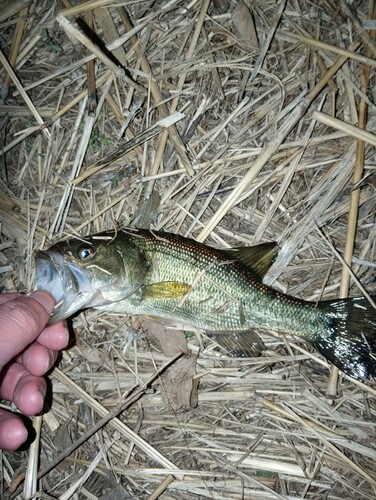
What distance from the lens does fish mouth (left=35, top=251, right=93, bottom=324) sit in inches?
110

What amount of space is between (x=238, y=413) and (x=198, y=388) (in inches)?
17.7

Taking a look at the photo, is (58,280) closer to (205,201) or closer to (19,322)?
(19,322)

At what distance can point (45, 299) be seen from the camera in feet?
8.84

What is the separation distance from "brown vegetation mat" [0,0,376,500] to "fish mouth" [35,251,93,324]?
0.84 meters

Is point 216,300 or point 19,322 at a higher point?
point 19,322

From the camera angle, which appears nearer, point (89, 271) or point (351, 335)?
point (89, 271)

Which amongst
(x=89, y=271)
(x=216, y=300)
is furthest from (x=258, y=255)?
(x=89, y=271)

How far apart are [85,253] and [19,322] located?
0.70m

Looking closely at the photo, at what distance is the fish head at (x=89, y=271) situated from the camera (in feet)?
9.21

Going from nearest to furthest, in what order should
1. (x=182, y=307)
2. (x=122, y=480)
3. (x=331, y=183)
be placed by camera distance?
(x=182, y=307)
(x=331, y=183)
(x=122, y=480)

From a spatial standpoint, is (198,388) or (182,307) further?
(198,388)

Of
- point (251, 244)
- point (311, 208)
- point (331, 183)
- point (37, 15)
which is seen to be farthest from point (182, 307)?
point (37, 15)

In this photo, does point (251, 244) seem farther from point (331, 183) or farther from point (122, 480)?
point (122, 480)

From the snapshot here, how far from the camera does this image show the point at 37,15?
382cm
